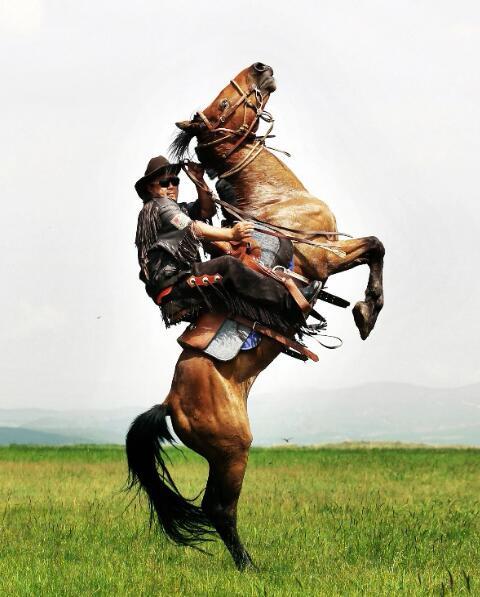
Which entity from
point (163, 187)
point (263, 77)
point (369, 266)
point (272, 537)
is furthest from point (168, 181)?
point (272, 537)

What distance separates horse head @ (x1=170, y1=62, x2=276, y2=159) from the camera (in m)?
7.71

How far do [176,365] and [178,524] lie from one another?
4.20 ft

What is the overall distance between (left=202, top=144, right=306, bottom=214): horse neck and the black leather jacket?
615 mm

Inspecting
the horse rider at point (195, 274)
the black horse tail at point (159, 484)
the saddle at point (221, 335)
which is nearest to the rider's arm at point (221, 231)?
the horse rider at point (195, 274)

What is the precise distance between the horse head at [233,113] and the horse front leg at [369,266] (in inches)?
47.8

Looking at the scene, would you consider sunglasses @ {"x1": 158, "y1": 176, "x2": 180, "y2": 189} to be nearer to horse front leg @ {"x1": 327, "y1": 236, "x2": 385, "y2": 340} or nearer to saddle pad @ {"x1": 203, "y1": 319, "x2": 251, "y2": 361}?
saddle pad @ {"x1": 203, "y1": 319, "x2": 251, "y2": 361}

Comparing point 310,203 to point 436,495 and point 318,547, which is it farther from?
point 436,495

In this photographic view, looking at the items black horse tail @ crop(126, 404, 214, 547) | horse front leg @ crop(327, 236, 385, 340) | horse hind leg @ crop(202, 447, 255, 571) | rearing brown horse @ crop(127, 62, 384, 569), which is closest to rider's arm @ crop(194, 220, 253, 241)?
rearing brown horse @ crop(127, 62, 384, 569)

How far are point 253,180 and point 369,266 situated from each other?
117 cm

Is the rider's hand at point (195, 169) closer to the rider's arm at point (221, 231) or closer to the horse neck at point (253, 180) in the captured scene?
the horse neck at point (253, 180)

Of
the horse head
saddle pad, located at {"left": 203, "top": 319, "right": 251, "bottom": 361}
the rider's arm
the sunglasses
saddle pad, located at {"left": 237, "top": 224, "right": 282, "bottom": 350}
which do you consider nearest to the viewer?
saddle pad, located at {"left": 203, "top": 319, "right": 251, "bottom": 361}

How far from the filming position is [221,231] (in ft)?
23.9

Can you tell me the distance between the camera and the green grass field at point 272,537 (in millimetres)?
6699

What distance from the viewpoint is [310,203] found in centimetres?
765
